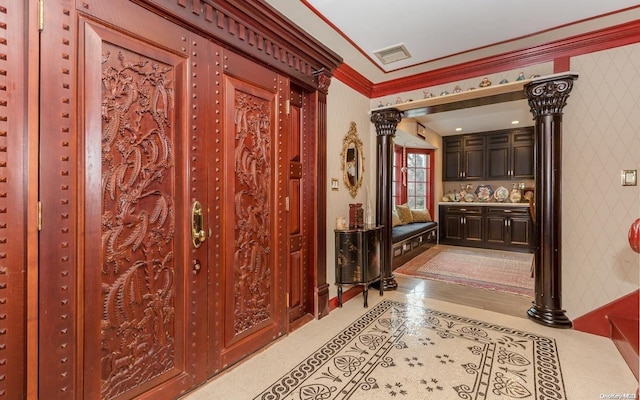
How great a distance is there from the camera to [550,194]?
2.62 m

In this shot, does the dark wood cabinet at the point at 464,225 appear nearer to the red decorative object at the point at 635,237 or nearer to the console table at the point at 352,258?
the console table at the point at 352,258

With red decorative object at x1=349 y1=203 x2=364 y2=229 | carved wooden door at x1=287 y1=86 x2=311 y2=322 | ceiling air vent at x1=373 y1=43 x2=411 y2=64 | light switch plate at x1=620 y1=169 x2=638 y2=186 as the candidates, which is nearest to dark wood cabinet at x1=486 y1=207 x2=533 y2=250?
light switch plate at x1=620 y1=169 x2=638 y2=186

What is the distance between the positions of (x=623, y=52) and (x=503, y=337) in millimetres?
2549

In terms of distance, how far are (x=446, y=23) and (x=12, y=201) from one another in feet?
9.51

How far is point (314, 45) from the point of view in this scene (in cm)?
244

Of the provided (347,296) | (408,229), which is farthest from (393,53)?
(408,229)

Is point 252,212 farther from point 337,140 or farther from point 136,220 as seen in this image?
point 337,140

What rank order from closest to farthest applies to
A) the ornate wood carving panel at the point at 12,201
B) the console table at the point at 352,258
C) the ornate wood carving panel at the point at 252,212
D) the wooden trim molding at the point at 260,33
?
the ornate wood carving panel at the point at 12,201 < the wooden trim molding at the point at 260,33 < the ornate wood carving panel at the point at 252,212 < the console table at the point at 352,258

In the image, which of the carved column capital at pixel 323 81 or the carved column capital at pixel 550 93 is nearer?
the carved column capital at pixel 550 93

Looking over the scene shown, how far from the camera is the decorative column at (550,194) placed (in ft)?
8.48

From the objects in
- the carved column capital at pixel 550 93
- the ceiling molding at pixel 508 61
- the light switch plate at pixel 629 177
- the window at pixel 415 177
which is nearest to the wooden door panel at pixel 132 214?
the ceiling molding at pixel 508 61

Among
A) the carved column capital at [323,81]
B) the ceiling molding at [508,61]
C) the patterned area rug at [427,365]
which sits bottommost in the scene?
the patterned area rug at [427,365]

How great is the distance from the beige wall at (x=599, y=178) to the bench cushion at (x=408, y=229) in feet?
7.38

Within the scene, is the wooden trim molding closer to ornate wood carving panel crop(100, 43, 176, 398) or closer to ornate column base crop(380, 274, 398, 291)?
ornate wood carving panel crop(100, 43, 176, 398)
